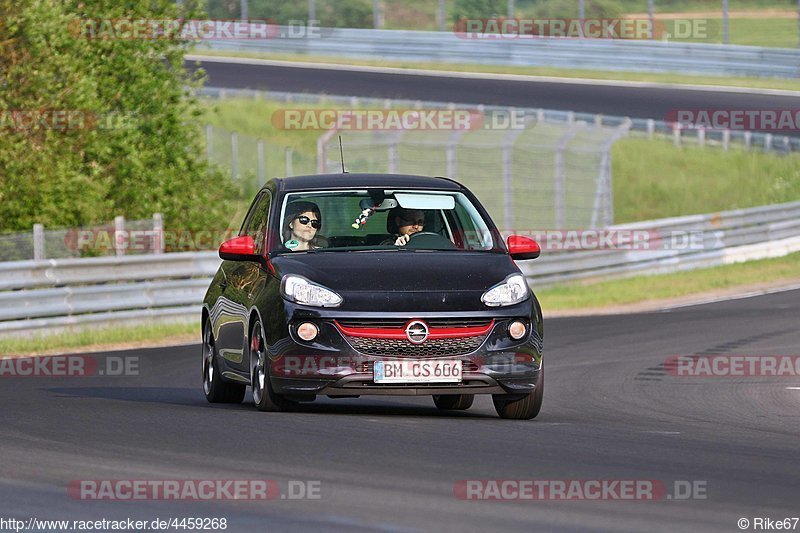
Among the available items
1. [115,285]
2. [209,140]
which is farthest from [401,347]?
[209,140]

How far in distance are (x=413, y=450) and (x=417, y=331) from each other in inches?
60.7

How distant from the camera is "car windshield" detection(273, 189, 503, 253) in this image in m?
11.4

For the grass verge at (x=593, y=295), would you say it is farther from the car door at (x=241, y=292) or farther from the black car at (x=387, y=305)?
the black car at (x=387, y=305)

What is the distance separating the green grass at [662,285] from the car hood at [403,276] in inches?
597

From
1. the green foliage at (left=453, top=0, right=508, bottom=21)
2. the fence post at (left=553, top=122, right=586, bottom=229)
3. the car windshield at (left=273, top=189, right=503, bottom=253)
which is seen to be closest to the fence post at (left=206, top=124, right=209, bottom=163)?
the fence post at (left=553, top=122, right=586, bottom=229)

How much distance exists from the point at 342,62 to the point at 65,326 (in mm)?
33117

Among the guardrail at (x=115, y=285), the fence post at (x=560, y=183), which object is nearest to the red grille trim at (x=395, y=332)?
the guardrail at (x=115, y=285)

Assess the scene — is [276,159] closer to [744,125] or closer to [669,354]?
[744,125]

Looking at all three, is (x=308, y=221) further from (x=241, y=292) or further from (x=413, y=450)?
(x=413, y=450)

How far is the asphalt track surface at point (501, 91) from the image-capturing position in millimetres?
43219

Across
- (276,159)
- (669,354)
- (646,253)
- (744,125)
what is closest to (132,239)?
(669,354)

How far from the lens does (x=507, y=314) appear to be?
34.6 ft

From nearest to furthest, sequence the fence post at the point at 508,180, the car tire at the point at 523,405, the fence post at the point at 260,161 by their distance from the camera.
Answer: the car tire at the point at 523,405 < the fence post at the point at 508,180 < the fence post at the point at 260,161

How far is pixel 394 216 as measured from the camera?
11.5m
